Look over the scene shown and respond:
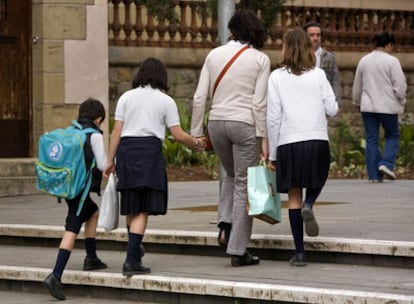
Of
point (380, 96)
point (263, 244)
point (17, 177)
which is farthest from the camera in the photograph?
point (380, 96)

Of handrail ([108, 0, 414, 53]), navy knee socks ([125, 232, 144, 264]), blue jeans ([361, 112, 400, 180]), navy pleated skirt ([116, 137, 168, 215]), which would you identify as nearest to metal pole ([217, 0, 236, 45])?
navy pleated skirt ([116, 137, 168, 215])

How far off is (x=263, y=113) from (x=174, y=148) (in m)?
9.51

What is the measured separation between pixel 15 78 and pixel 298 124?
7849mm

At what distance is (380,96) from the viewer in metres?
18.3

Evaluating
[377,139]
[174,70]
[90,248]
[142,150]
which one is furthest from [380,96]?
[142,150]

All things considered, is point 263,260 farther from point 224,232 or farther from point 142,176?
point 142,176

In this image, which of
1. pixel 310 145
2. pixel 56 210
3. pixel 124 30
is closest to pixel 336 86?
pixel 56 210

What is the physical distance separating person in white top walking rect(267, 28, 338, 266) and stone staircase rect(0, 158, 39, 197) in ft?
21.6

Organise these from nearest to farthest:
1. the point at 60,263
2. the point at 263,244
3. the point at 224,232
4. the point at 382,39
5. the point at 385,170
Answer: the point at 60,263 → the point at 224,232 → the point at 263,244 → the point at 382,39 → the point at 385,170

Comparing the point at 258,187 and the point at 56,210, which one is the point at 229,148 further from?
the point at 56,210

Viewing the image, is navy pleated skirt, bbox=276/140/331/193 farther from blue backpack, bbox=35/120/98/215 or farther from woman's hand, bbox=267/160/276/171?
blue backpack, bbox=35/120/98/215

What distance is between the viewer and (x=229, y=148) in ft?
37.8

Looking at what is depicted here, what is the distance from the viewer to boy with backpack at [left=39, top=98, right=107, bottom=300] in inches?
438

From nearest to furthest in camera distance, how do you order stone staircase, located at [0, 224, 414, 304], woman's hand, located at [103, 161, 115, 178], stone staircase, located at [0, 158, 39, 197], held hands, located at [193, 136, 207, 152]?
stone staircase, located at [0, 224, 414, 304] < woman's hand, located at [103, 161, 115, 178] < held hands, located at [193, 136, 207, 152] < stone staircase, located at [0, 158, 39, 197]
